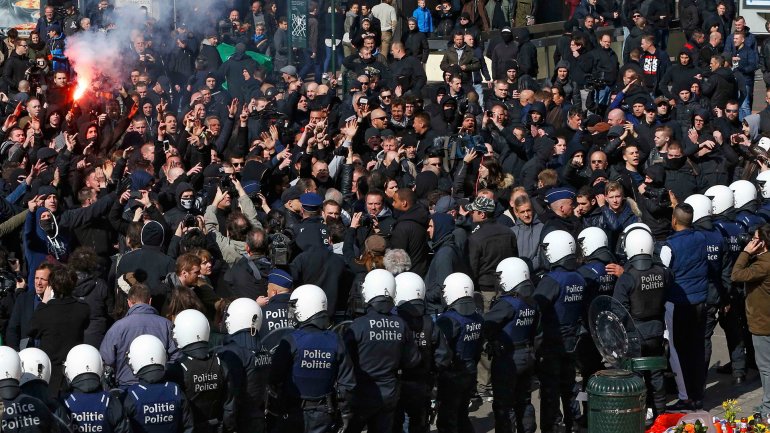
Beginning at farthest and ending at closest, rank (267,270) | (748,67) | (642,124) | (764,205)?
(748,67) < (642,124) < (764,205) < (267,270)

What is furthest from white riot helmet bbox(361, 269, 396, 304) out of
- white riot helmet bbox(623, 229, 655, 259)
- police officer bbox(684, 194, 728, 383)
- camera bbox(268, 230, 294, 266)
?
police officer bbox(684, 194, 728, 383)

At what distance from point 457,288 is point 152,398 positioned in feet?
9.37

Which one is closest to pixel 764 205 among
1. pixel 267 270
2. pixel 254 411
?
pixel 267 270

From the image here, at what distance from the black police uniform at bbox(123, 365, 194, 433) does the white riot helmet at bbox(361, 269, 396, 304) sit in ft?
6.02

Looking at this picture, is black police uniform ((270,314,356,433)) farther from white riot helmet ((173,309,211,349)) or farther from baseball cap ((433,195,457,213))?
baseball cap ((433,195,457,213))

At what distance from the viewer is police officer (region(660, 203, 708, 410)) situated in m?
12.9

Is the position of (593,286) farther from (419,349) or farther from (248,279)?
(248,279)

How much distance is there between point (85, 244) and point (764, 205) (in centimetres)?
685

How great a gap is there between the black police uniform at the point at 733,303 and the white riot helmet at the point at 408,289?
3.97m

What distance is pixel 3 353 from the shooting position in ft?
28.9

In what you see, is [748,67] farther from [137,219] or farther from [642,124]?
[137,219]

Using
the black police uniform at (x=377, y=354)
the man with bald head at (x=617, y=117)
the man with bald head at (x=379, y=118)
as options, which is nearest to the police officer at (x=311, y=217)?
the black police uniform at (x=377, y=354)

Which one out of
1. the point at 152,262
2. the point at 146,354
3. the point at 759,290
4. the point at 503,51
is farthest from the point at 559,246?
the point at 503,51

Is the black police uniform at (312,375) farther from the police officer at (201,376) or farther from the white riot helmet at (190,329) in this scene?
the white riot helmet at (190,329)
